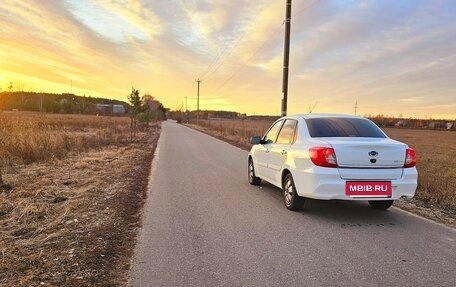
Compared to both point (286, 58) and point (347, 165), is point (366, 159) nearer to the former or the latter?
point (347, 165)

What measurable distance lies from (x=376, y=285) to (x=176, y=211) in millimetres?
3928

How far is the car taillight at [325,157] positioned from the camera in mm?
6488

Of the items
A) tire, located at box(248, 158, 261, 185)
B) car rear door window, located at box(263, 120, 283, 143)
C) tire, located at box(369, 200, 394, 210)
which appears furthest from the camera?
tire, located at box(248, 158, 261, 185)

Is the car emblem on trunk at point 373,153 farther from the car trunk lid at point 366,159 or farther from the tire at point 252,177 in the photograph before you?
the tire at point 252,177

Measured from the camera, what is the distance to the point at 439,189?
9.45m

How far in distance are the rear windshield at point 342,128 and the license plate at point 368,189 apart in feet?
3.25

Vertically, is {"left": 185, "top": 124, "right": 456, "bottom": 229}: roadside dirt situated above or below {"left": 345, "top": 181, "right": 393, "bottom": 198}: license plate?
below

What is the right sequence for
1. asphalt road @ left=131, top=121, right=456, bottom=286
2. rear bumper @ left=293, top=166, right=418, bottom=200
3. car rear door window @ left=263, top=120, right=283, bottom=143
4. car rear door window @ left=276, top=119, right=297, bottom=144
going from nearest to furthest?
asphalt road @ left=131, top=121, right=456, bottom=286 < rear bumper @ left=293, top=166, right=418, bottom=200 < car rear door window @ left=276, top=119, right=297, bottom=144 < car rear door window @ left=263, top=120, right=283, bottom=143

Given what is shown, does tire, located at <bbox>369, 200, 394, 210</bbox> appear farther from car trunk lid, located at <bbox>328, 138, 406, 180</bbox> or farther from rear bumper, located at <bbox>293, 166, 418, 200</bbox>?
car trunk lid, located at <bbox>328, 138, 406, 180</bbox>

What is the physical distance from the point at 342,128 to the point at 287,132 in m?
1.17

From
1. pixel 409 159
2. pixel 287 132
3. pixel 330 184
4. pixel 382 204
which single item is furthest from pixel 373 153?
pixel 287 132

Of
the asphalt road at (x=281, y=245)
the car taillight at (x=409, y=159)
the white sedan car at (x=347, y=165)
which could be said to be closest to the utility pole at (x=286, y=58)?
the asphalt road at (x=281, y=245)

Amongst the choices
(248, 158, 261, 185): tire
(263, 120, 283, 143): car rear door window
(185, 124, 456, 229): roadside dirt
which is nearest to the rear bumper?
(185, 124, 456, 229): roadside dirt

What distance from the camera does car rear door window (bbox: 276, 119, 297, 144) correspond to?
7.91 meters
